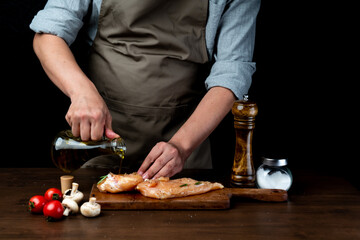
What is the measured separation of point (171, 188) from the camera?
1.23 m

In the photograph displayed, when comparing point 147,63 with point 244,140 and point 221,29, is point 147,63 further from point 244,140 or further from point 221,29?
point 244,140

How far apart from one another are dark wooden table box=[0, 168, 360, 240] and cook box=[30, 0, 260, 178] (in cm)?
49

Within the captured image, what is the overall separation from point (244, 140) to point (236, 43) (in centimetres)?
56

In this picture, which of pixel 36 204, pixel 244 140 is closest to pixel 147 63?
pixel 244 140

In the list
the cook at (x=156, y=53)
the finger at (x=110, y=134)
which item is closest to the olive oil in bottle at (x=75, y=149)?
the finger at (x=110, y=134)

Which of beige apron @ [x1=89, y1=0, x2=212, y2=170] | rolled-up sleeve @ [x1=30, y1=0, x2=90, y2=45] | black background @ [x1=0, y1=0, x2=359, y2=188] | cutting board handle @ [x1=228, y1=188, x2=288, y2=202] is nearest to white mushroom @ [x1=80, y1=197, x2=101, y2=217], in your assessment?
cutting board handle @ [x1=228, y1=188, x2=288, y2=202]

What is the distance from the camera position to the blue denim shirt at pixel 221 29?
1680 millimetres

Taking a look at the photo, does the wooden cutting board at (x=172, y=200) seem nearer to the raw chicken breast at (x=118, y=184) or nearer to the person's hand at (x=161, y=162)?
the raw chicken breast at (x=118, y=184)

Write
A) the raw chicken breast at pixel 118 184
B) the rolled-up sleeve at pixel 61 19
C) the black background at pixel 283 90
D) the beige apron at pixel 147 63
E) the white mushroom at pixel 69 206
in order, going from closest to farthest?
the white mushroom at pixel 69 206, the raw chicken breast at pixel 118 184, the rolled-up sleeve at pixel 61 19, the beige apron at pixel 147 63, the black background at pixel 283 90

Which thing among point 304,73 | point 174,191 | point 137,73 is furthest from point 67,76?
point 304,73

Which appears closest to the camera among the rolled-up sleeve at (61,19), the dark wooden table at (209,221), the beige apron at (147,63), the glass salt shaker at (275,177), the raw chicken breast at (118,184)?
the dark wooden table at (209,221)

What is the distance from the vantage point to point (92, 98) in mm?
1423

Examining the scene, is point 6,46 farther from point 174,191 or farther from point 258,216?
point 258,216

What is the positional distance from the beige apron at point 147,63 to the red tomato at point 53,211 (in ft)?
2.41
